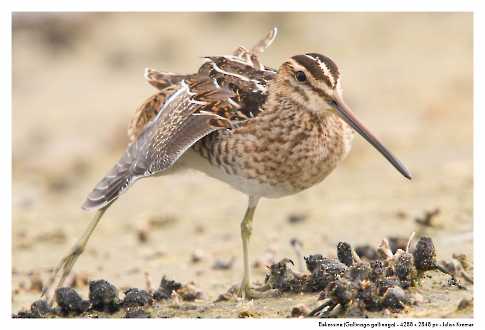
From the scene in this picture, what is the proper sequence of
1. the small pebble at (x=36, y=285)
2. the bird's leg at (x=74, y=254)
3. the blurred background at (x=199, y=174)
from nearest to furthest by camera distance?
1. the bird's leg at (x=74, y=254)
2. the small pebble at (x=36, y=285)
3. the blurred background at (x=199, y=174)

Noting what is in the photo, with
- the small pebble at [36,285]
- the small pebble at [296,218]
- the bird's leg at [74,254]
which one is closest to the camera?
the bird's leg at [74,254]

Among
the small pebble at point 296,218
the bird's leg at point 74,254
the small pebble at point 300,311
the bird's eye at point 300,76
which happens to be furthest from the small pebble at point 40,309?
the small pebble at point 296,218

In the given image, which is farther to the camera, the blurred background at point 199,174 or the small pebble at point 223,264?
the blurred background at point 199,174

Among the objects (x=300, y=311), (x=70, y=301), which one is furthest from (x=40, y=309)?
(x=300, y=311)

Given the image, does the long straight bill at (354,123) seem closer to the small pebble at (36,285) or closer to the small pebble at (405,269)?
the small pebble at (405,269)

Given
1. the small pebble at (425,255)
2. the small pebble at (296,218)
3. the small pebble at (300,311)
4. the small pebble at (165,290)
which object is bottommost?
the small pebble at (300,311)

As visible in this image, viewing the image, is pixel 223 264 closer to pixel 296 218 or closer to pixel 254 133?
pixel 296 218

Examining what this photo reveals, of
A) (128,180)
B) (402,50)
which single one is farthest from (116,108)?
(128,180)

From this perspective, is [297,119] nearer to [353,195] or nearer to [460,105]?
[353,195]
